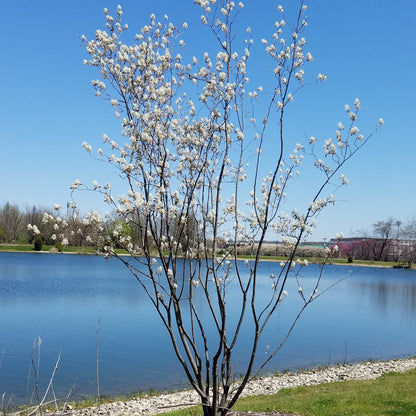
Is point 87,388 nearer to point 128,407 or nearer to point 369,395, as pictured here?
point 128,407

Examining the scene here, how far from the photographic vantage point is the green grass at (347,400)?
7457 mm

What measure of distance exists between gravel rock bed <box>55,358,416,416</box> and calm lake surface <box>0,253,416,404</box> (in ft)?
3.60

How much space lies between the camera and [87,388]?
11188 millimetres

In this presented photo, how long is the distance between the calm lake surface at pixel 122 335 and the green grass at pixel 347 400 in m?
2.45

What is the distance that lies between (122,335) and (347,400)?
10404mm

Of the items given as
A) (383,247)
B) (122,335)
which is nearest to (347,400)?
(122,335)

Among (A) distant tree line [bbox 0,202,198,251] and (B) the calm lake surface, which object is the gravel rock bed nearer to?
(B) the calm lake surface

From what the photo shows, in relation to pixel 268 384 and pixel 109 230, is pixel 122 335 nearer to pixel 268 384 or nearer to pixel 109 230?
pixel 268 384

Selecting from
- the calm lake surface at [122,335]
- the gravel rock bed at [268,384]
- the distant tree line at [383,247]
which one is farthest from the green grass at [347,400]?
the distant tree line at [383,247]

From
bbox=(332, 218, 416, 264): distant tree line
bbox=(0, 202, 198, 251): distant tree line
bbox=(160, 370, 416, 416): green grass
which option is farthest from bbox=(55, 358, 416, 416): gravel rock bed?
bbox=(332, 218, 416, 264): distant tree line

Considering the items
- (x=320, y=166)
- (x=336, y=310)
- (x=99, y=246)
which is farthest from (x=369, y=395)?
(x=336, y=310)

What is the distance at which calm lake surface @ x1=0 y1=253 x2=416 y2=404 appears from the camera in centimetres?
1227

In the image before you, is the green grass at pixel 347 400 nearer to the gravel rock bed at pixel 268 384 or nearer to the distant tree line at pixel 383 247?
the gravel rock bed at pixel 268 384

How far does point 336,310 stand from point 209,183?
24811 mm
